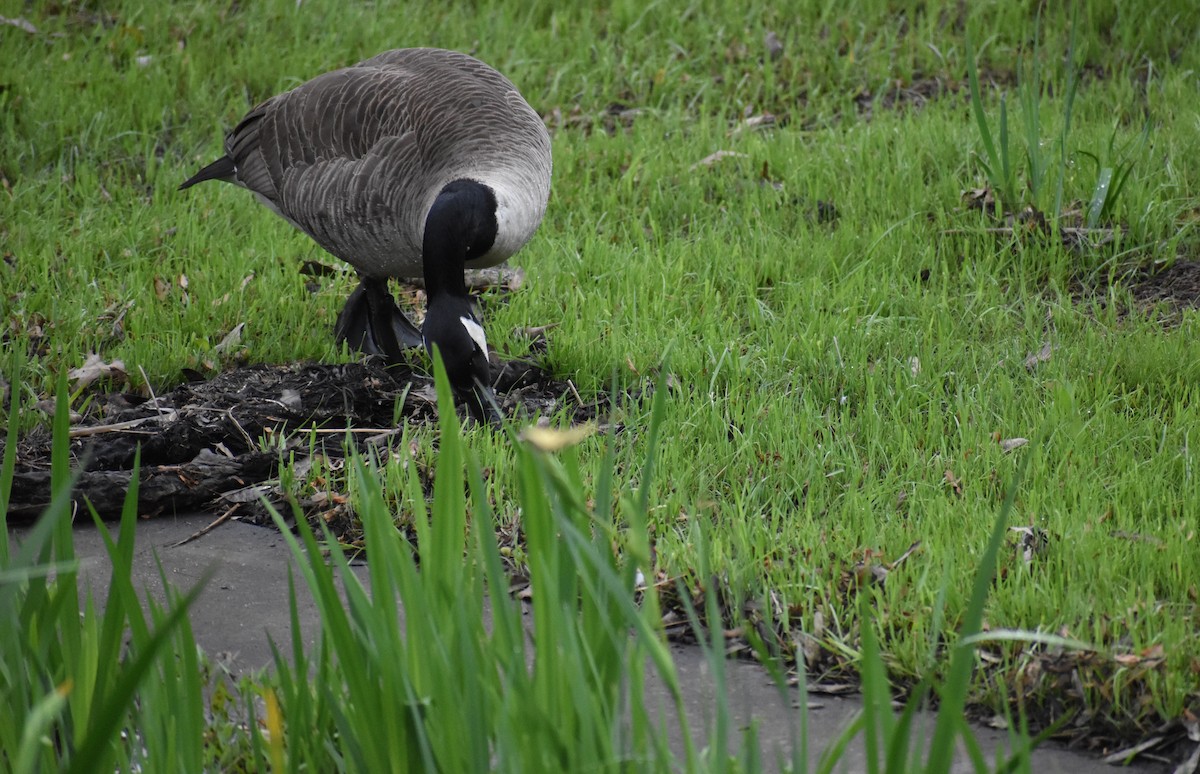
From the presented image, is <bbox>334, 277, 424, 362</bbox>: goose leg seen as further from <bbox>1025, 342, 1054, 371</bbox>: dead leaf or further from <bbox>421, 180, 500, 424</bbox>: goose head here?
<bbox>1025, 342, 1054, 371</bbox>: dead leaf

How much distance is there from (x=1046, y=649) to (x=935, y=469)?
96 centimetres

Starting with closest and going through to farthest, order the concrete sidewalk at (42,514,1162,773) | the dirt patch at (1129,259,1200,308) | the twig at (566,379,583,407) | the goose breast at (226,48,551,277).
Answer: the concrete sidewalk at (42,514,1162,773), the twig at (566,379,583,407), the goose breast at (226,48,551,277), the dirt patch at (1129,259,1200,308)

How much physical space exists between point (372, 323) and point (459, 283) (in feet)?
3.02

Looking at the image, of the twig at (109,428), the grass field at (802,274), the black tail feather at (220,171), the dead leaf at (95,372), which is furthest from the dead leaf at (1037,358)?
the black tail feather at (220,171)

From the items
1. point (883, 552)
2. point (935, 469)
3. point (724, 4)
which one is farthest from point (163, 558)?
point (724, 4)

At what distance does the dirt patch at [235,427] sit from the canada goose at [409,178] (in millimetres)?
339

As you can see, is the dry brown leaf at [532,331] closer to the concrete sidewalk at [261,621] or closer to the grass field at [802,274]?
the grass field at [802,274]

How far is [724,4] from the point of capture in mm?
8133

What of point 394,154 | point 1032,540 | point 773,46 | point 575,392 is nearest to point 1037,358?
point 1032,540

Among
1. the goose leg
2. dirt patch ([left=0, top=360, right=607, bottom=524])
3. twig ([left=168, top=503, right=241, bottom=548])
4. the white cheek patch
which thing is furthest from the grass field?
twig ([left=168, top=503, right=241, bottom=548])

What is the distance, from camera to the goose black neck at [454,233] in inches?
170

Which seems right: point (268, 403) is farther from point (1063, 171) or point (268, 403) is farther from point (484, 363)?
point (1063, 171)

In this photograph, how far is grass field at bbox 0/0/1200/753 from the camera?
313cm

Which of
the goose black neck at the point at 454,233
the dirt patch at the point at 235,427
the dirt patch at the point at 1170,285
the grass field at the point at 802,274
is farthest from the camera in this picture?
the dirt patch at the point at 1170,285
